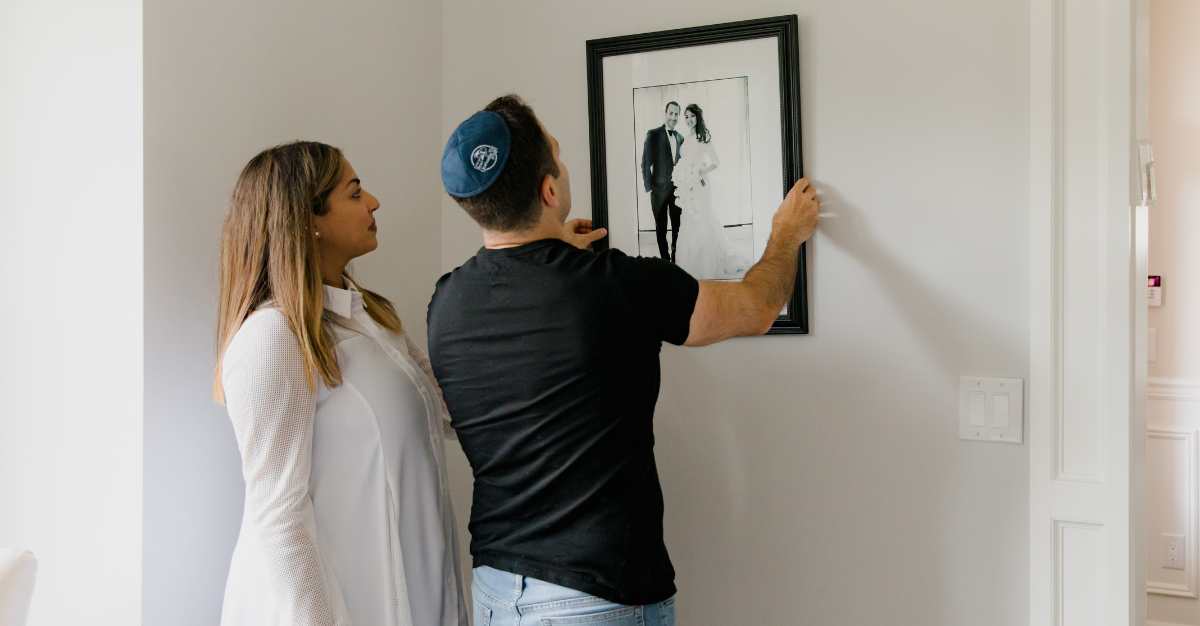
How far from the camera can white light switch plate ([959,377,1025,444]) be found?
171 cm

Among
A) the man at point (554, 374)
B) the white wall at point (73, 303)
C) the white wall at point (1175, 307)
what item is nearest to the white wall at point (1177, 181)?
the white wall at point (1175, 307)

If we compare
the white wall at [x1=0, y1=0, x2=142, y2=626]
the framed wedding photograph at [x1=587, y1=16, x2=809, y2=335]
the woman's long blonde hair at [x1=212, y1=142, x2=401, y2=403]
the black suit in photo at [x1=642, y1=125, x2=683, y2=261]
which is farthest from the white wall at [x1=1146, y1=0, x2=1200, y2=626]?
the white wall at [x1=0, y1=0, x2=142, y2=626]

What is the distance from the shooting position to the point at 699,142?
1.94m

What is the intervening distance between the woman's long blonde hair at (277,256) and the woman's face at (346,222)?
4cm

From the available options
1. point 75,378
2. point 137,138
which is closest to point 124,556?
point 75,378

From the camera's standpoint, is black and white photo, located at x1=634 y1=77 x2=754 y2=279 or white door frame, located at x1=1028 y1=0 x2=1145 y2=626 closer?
white door frame, located at x1=1028 y1=0 x2=1145 y2=626

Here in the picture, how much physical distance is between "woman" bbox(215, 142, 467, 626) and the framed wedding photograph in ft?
2.09

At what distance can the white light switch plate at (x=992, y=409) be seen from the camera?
1.71 m

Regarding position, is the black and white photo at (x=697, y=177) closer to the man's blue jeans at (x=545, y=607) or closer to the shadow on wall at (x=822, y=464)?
the shadow on wall at (x=822, y=464)

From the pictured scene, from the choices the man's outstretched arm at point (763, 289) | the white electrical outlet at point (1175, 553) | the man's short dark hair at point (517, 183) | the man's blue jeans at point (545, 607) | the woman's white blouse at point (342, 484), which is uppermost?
the man's short dark hair at point (517, 183)

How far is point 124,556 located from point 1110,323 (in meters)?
1.74

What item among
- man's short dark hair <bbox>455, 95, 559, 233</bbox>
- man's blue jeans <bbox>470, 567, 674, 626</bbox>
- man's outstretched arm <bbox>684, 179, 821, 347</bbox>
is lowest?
man's blue jeans <bbox>470, 567, 674, 626</bbox>

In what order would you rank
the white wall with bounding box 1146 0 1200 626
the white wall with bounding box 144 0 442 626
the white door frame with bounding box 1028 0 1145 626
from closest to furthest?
1. the white wall with bounding box 144 0 442 626
2. the white door frame with bounding box 1028 0 1145 626
3. the white wall with bounding box 1146 0 1200 626

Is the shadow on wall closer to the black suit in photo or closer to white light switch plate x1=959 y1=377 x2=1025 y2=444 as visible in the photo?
white light switch plate x1=959 y1=377 x2=1025 y2=444
